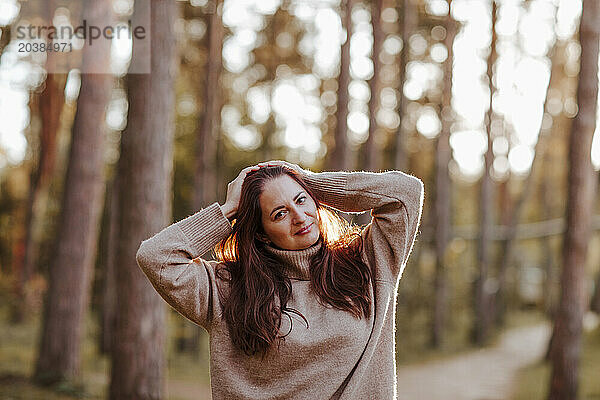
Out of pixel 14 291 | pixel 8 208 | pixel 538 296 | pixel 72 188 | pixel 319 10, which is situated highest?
pixel 319 10

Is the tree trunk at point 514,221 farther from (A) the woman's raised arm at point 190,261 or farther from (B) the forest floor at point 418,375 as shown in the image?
(A) the woman's raised arm at point 190,261

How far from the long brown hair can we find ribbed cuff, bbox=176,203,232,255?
56mm

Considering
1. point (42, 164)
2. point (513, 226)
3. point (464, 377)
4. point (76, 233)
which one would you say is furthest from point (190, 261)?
point (513, 226)

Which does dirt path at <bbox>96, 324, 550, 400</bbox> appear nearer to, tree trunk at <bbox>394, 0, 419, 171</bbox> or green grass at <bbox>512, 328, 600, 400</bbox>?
green grass at <bbox>512, 328, 600, 400</bbox>

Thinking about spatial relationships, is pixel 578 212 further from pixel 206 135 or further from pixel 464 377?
pixel 206 135

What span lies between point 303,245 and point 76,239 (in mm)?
7613

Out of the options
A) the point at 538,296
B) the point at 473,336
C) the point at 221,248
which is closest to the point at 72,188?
the point at 221,248

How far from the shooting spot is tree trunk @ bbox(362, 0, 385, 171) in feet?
45.5

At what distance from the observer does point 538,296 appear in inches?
1159

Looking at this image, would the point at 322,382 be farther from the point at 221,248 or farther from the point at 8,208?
the point at 8,208

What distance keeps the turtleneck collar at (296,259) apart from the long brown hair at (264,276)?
0.8 inches

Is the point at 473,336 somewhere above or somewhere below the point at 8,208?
below

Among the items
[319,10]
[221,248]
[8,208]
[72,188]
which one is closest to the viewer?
[221,248]

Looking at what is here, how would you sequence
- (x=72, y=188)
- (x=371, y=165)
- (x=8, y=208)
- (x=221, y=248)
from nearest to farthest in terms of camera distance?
(x=221, y=248) → (x=72, y=188) → (x=371, y=165) → (x=8, y=208)
